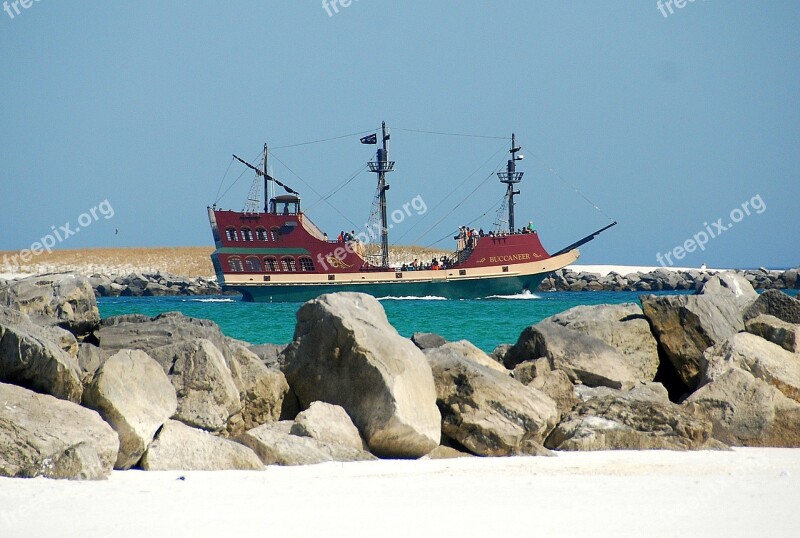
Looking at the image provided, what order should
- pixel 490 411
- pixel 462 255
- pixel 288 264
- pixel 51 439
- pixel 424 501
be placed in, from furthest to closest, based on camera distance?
1. pixel 462 255
2. pixel 288 264
3. pixel 490 411
4. pixel 51 439
5. pixel 424 501

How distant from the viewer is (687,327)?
40.2ft

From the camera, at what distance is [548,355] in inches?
436

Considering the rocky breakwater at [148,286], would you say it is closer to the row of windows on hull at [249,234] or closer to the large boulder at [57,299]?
the row of windows on hull at [249,234]

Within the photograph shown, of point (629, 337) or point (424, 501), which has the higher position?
point (629, 337)

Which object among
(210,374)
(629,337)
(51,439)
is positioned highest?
(210,374)

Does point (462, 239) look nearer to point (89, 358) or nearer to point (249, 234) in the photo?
point (249, 234)

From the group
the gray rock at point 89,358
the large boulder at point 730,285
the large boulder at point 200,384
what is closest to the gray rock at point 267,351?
the gray rock at point 89,358

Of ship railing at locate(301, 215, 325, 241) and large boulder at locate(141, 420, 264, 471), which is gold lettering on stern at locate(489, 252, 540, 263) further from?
large boulder at locate(141, 420, 264, 471)

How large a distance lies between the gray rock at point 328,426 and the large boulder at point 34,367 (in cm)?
196

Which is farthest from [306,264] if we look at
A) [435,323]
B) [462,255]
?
[435,323]

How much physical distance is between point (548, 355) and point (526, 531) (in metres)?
5.50

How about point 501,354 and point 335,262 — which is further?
point 335,262

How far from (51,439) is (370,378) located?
2882mm

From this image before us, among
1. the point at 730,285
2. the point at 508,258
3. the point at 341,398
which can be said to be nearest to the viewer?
the point at 341,398
